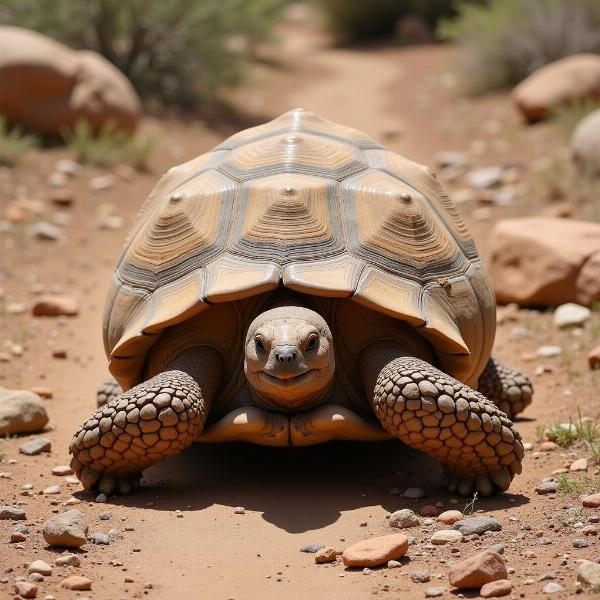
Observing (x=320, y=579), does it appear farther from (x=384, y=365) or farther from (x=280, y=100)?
(x=280, y=100)

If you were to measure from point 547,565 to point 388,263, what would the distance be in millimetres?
1496

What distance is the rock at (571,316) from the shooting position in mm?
6531

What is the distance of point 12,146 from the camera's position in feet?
33.3

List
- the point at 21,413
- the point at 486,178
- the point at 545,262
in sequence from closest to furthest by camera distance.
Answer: the point at 21,413
the point at 545,262
the point at 486,178

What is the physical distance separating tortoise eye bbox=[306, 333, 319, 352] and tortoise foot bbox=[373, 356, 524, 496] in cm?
28

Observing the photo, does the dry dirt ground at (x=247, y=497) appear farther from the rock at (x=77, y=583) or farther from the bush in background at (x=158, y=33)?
the bush in background at (x=158, y=33)

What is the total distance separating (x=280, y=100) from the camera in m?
16.0

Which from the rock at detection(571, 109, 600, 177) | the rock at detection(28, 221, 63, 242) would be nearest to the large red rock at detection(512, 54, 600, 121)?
the rock at detection(571, 109, 600, 177)

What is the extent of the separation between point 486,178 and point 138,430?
6.84m

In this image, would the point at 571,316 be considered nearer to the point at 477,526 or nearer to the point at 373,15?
the point at 477,526

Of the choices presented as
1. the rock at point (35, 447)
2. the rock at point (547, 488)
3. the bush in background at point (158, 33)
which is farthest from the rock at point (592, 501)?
the bush in background at point (158, 33)

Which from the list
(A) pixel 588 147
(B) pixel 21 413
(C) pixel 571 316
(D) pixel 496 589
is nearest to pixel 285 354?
(D) pixel 496 589

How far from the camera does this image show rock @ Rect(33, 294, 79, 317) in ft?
23.3

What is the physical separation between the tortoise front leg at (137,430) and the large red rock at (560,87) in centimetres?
829
